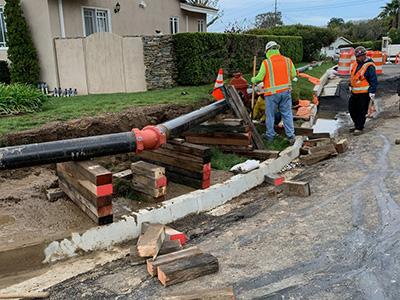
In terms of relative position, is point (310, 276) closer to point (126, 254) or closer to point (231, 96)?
point (126, 254)

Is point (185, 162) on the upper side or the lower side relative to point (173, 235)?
upper

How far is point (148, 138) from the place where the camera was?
469 centimetres

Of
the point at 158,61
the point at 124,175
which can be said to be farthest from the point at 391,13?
the point at 124,175

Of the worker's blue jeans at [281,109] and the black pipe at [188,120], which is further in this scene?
the worker's blue jeans at [281,109]

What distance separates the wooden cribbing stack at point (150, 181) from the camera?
5059 mm

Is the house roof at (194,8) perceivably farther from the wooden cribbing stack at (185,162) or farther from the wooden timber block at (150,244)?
the wooden timber block at (150,244)

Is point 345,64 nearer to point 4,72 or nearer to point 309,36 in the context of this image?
point 309,36

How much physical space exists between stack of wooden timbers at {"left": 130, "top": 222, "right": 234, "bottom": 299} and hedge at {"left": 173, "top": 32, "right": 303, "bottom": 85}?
32.3 ft

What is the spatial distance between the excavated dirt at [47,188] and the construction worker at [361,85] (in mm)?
4854

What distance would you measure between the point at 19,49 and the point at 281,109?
9734 millimetres

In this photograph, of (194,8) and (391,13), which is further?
(391,13)

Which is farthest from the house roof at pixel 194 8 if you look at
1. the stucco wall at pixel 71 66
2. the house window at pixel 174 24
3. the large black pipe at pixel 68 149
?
the large black pipe at pixel 68 149

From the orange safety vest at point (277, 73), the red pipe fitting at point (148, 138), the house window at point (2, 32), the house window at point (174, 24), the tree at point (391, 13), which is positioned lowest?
the red pipe fitting at point (148, 138)

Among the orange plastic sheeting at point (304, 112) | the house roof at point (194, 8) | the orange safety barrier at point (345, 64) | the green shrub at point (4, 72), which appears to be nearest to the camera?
the orange plastic sheeting at point (304, 112)
